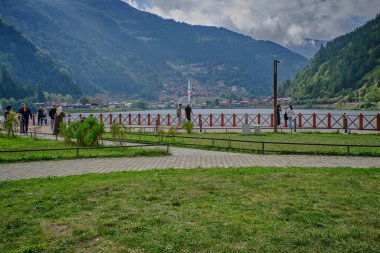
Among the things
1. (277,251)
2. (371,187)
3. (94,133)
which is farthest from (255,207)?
(94,133)

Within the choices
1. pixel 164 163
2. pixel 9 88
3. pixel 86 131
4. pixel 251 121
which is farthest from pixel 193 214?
pixel 9 88

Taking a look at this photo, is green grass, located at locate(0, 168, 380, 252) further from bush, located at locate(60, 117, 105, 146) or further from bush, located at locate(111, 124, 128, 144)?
bush, located at locate(111, 124, 128, 144)

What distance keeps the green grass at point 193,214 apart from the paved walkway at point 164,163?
1.96 m

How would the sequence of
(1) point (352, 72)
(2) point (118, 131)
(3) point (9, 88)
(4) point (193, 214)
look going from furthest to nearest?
(1) point (352, 72), (3) point (9, 88), (2) point (118, 131), (4) point (193, 214)

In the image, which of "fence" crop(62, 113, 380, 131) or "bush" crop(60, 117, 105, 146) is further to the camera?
"fence" crop(62, 113, 380, 131)

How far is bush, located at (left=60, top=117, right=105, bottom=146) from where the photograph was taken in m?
16.6

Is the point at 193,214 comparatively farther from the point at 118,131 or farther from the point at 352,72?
the point at 352,72

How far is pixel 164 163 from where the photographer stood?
39.9ft

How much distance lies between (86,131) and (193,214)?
1203 cm

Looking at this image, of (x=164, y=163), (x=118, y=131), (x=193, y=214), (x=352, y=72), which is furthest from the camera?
(x=352, y=72)

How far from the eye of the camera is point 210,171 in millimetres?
10008

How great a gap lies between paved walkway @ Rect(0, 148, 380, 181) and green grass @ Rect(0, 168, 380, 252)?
196 centimetres

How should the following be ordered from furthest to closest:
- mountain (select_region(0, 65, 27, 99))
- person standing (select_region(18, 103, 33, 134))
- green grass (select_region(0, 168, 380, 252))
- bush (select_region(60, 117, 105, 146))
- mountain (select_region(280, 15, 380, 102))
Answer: mountain (select_region(280, 15, 380, 102)) → mountain (select_region(0, 65, 27, 99)) → person standing (select_region(18, 103, 33, 134)) → bush (select_region(60, 117, 105, 146)) → green grass (select_region(0, 168, 380, 252))

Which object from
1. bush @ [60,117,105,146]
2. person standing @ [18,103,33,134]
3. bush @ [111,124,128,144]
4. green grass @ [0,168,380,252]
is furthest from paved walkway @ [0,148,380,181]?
person standing @ [18,103,33,134]
